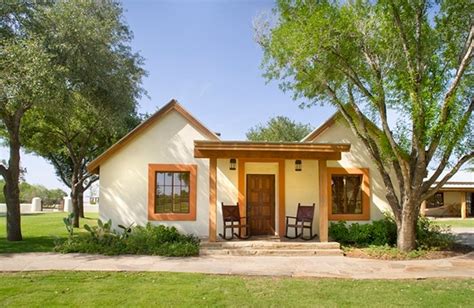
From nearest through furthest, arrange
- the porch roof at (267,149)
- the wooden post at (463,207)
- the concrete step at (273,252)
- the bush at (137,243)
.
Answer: the bush at (137,243), the concrete step at (273,252), the porch roof at (267,149), the wooden post at (463,207)

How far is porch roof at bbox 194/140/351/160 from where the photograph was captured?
11523 millimetres

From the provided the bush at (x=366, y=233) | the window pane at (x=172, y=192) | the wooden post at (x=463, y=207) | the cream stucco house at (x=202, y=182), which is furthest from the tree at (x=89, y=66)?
the wooden post at (x=463, y=207)

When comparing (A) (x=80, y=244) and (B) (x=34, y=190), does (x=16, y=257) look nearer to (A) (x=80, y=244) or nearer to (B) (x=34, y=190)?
(A) (x=80, y=244)

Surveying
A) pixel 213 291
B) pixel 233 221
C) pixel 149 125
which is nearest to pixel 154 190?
pixel 149 125

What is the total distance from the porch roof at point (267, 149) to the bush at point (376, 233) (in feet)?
8.89

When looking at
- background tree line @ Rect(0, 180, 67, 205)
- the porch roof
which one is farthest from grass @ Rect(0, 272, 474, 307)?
background tree line @ Rect(0, 180, 67, 205)

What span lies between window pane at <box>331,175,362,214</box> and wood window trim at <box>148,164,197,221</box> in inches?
195

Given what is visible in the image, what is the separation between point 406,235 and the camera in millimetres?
11133

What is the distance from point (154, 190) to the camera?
13234 mm

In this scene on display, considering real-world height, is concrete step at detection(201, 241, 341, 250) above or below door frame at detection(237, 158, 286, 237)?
below

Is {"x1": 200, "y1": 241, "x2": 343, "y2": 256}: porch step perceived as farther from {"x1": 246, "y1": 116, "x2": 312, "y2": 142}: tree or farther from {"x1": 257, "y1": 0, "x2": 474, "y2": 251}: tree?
{"x1": 246, "y1": 116, "x2": 312, "y2": 142}: tree

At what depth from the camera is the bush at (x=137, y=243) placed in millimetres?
10711

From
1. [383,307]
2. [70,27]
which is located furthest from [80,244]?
[383,307]

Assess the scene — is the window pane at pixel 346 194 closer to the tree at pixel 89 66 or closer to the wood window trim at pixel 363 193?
the wood window trim at pixel 363 193
